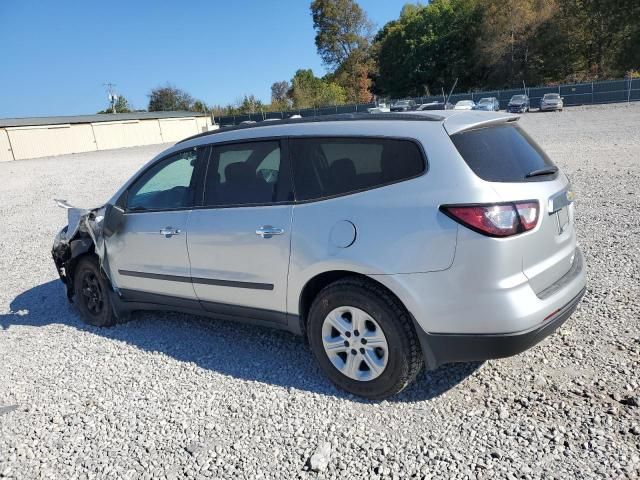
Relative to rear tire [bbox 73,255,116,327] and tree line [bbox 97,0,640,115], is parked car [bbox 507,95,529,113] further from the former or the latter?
rear tire [bbox 73,255,116,327]

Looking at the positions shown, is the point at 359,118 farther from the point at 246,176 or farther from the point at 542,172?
the point at 542,172

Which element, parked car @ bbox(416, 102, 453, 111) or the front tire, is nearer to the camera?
the front tire

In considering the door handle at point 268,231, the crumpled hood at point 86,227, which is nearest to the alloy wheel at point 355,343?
the door handle at point 268,231

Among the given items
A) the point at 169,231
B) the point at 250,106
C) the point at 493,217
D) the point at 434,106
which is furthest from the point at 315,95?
the point at 493,217

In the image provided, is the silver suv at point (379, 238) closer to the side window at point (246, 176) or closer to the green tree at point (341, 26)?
the side window at point (246, 176)

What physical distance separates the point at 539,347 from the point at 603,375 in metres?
0.51

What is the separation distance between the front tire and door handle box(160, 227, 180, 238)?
140 cm

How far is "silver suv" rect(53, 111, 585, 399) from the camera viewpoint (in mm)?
2848

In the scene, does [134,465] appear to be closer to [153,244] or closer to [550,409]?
[153,244]

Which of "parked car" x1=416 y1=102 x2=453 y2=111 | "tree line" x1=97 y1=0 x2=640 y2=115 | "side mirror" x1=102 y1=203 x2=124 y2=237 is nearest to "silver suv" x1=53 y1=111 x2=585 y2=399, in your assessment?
"side mirror" x1=102 y1=203 x2=124 y2=237

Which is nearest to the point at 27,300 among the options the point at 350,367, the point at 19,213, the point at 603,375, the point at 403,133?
the point at 350,367

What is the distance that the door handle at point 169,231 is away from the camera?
413 centimetres

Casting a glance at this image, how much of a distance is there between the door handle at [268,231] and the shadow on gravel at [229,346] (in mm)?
1050

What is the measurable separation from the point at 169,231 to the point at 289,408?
1766 mm
